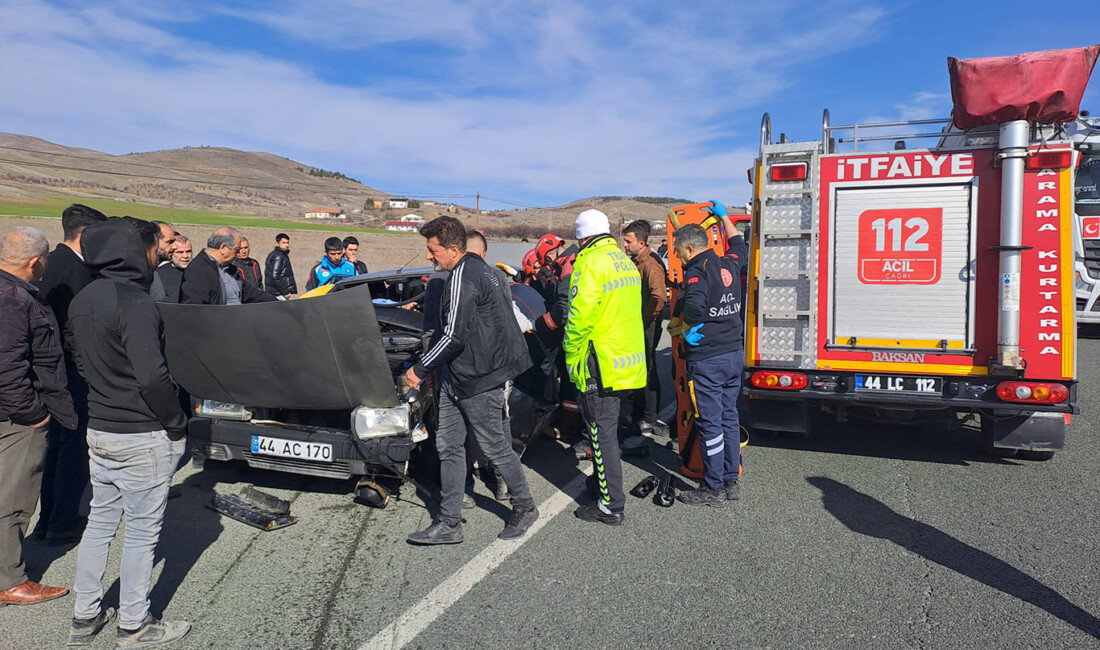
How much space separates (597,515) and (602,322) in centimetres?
125

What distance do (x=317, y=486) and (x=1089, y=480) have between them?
5638 mm

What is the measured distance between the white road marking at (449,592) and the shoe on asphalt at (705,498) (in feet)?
2.73

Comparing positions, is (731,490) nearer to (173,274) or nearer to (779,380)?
(779,380)

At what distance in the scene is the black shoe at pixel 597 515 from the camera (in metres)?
4.33

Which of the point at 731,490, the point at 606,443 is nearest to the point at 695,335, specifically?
the point at 606,443

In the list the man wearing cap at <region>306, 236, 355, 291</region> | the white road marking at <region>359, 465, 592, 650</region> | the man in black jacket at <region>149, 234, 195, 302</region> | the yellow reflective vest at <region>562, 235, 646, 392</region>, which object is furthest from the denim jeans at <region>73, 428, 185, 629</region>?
the man wearing cap at <region>306, 236, 355, 291</region>

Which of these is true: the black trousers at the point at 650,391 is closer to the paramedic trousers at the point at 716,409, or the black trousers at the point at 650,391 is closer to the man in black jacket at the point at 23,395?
the paramedic trousers at the point at 716,409

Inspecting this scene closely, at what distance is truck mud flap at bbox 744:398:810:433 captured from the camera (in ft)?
18.4

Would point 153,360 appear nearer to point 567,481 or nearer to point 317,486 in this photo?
point 317,486

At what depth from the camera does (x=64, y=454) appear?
4.20 m

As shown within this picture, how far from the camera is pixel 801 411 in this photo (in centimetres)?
560

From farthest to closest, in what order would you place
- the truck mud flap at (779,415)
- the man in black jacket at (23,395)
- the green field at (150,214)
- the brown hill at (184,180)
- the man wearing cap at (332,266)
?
1. the brown hill at (184,180)
2. the green field at (150,214)
3. the man wearing cap at (332,266)
4. the truck mud flap at (779,415)
5. the man in black jacket at (23,395)

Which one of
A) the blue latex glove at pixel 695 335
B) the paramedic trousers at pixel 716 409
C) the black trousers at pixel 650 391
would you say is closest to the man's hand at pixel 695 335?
the blue latex glove at pixel 695 335

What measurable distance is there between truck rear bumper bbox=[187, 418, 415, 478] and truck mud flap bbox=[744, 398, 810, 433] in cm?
298
